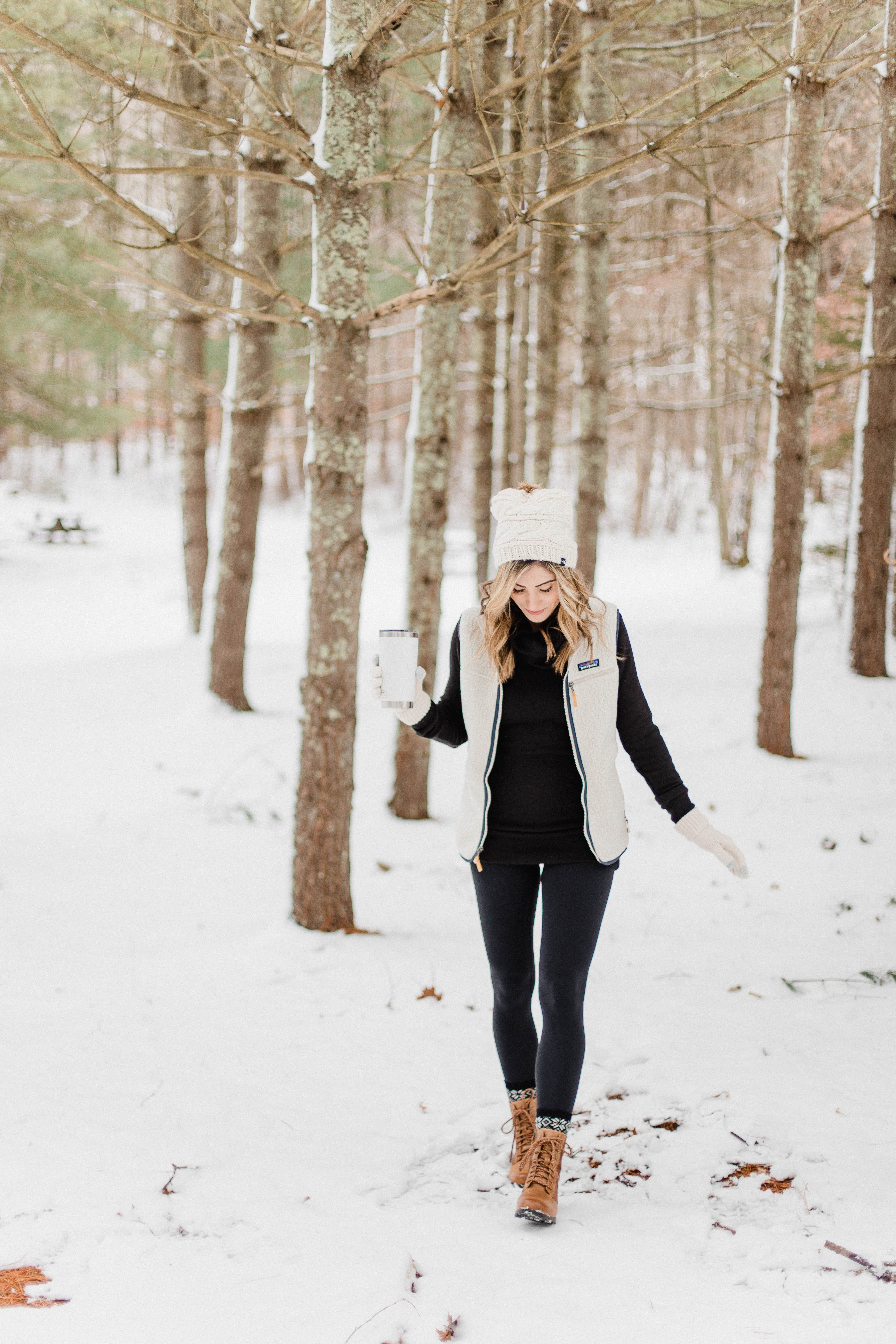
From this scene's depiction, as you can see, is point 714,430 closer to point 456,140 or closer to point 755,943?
point 456,140

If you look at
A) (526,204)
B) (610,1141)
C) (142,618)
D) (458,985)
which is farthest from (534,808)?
(142,618)

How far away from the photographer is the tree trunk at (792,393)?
21.4ft

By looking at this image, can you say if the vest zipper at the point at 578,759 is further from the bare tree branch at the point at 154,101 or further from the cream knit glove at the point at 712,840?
the bare tree branch at the point at 154,101

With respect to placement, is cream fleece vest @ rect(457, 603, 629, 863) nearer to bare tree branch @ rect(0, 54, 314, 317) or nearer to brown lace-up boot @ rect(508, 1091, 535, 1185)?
brown lace-up boot @ rect(508, 1091, 535, 1185)

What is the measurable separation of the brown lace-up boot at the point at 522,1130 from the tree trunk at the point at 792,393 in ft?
17.0

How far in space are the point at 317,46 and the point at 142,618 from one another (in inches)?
495

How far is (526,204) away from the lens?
12.2ft

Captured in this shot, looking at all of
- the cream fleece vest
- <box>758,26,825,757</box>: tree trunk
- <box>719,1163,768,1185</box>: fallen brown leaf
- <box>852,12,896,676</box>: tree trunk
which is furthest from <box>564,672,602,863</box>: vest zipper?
<box>852,12,896,676</box>: tree trunk

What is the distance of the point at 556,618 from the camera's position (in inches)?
107

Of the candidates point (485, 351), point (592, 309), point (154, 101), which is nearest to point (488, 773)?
point (154, 101)

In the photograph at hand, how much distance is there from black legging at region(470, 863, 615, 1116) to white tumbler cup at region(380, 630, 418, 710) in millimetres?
517

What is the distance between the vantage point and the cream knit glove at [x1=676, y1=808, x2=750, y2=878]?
2.62 m

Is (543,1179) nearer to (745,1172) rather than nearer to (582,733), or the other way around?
(745,1172)

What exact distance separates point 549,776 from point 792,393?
538cm
